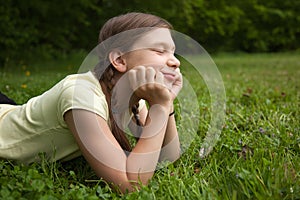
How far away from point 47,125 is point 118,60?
1.56ft

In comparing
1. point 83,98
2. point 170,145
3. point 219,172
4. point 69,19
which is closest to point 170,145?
point 170,145

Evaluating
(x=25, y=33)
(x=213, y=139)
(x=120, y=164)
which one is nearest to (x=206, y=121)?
(x=213, y=139)

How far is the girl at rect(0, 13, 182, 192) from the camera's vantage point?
188 centimetres

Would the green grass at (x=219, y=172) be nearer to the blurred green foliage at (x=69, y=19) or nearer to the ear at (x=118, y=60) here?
the ear at (x=118, y=60)

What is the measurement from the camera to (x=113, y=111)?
6.91ft

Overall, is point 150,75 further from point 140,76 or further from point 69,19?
point 69,19

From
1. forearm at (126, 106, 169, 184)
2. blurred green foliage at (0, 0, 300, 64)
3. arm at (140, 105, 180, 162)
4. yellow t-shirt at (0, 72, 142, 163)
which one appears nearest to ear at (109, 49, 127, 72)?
yellow t-shirt at (0, 72, 142, 163)

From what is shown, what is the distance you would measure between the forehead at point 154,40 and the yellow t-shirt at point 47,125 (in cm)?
28

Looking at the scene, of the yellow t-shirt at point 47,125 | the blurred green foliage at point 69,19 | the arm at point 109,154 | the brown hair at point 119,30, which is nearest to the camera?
the arm at point 109,154

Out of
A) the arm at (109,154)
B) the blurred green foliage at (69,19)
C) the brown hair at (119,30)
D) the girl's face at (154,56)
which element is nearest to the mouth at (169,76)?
the girl's face at (154,56)

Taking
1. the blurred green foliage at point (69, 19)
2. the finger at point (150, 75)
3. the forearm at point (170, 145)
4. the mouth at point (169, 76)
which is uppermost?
the finger at point (150, 75)

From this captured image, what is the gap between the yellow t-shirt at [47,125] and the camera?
2.00 m

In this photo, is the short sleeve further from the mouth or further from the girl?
the mouth

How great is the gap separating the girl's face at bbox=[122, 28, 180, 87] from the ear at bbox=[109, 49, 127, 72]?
0.02 m
